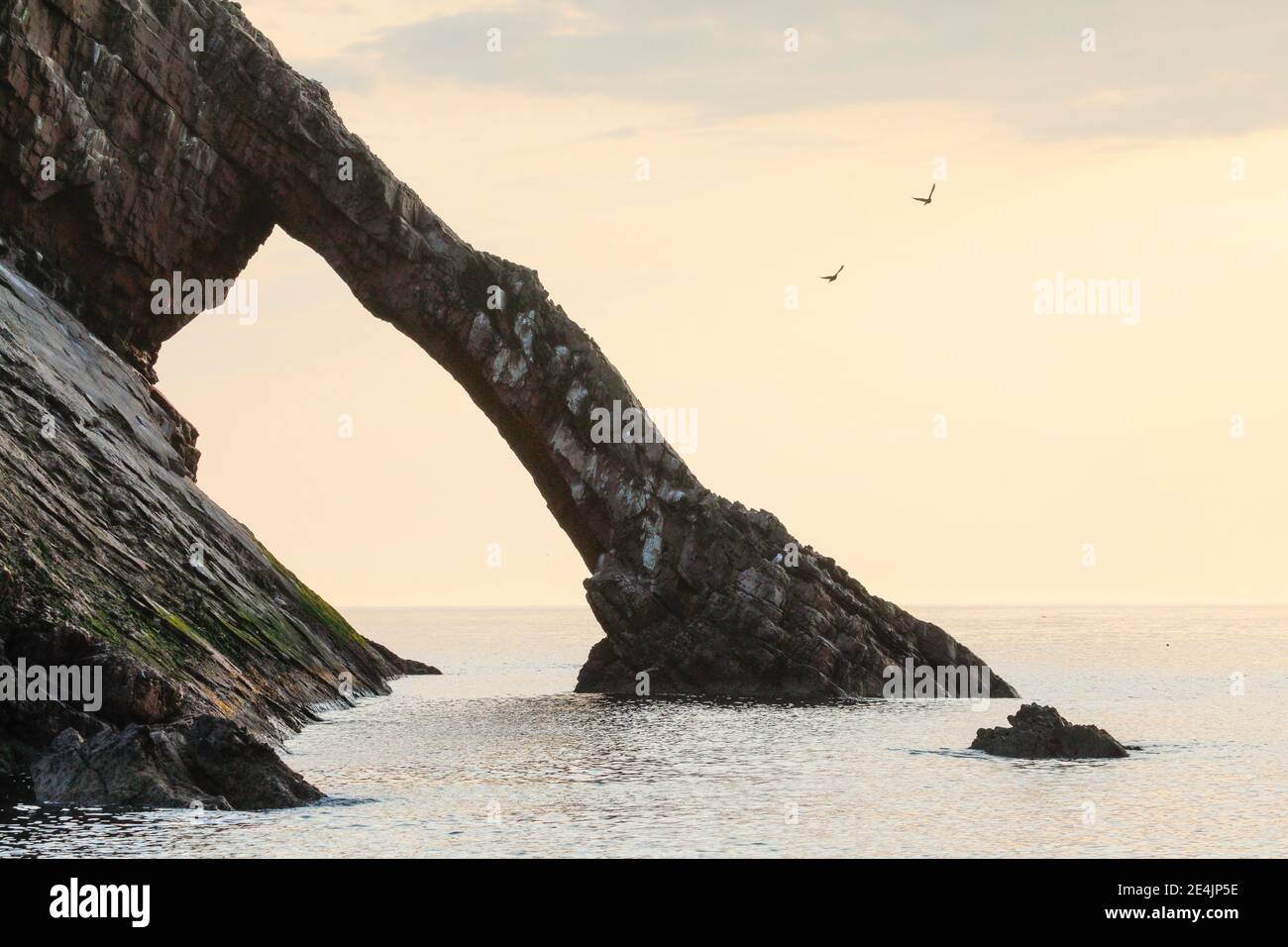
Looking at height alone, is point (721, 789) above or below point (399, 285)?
below

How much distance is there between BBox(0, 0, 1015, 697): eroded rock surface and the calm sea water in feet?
21.6

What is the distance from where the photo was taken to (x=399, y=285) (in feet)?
288

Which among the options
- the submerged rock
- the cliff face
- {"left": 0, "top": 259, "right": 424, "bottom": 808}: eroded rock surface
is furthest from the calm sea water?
the cliff face

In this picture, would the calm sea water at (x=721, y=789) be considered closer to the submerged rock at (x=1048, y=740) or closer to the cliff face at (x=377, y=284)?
the submerged rock at (x=1048, y=740)

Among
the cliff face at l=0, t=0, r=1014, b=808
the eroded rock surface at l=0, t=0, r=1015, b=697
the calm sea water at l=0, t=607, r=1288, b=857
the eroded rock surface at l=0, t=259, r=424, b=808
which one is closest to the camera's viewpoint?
the calm sea water at l=0, t=607, r=1288, b=857

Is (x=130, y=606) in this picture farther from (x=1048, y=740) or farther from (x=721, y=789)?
(x=1048, y=740)

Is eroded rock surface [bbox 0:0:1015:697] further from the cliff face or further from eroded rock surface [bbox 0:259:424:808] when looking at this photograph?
eroded rock surface [bbox 0:259:424:808]

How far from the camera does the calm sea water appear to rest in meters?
37.4

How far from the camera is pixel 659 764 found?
55062 mm

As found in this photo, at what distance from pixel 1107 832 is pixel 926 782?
1061cm

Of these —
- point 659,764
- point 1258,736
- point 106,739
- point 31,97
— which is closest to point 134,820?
point 106,739

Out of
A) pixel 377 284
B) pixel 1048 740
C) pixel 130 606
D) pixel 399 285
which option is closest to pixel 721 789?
pixel 1048 740

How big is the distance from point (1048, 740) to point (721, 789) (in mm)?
16297
